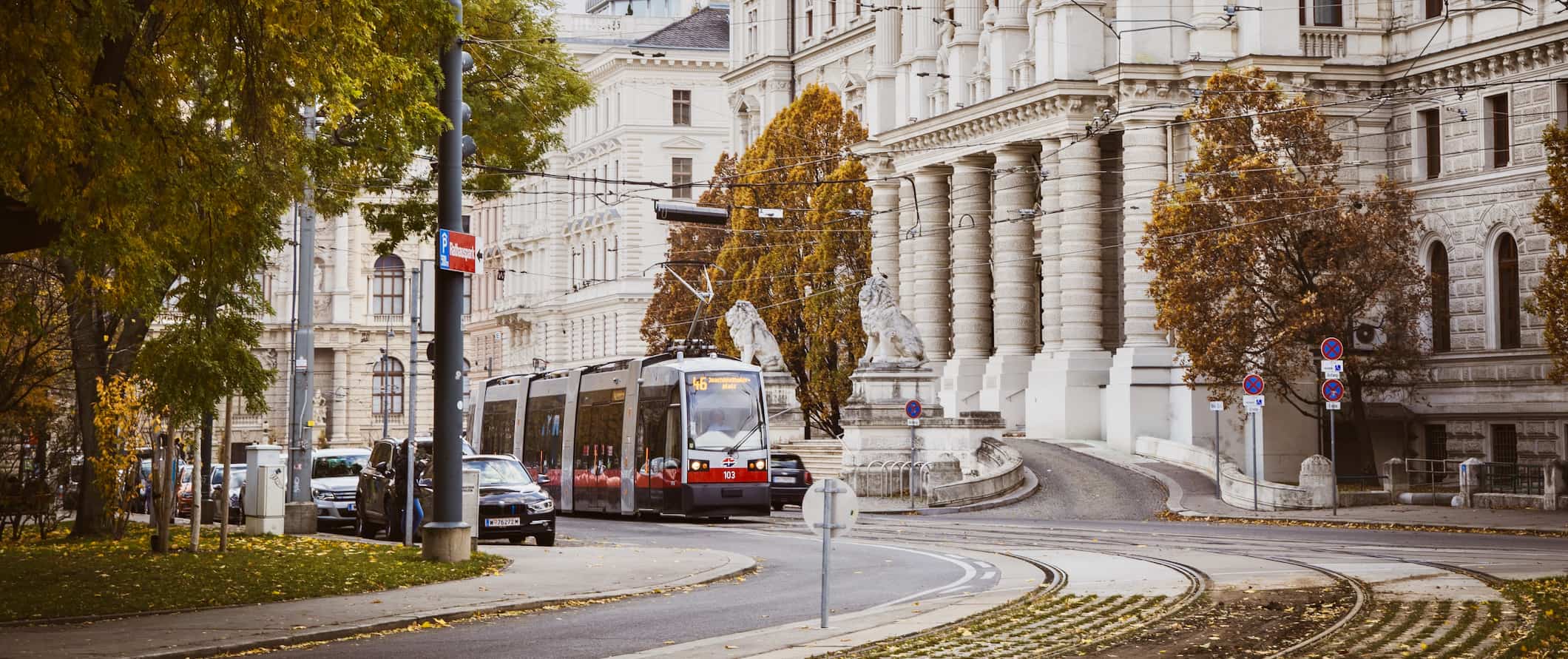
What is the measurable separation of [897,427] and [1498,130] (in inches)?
605

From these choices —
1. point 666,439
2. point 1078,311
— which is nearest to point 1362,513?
point 666,439

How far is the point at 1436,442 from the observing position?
49875 mm

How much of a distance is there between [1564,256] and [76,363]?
23907mm

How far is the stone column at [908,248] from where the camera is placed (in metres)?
66.2

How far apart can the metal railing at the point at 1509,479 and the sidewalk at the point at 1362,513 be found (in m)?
0.93

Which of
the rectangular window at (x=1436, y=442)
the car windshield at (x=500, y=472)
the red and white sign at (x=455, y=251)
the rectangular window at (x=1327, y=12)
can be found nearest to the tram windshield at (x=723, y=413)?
the car windshield at (x=500, y=472)

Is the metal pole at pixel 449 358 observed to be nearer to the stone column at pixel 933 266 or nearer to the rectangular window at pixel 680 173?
the stone column at pixel 933 266

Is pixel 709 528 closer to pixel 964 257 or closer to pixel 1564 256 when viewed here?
pixel 1564 256

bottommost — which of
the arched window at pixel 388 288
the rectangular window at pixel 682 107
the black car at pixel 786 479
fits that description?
the black car at pixel 786 479

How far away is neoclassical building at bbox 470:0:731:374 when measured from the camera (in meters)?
94.1

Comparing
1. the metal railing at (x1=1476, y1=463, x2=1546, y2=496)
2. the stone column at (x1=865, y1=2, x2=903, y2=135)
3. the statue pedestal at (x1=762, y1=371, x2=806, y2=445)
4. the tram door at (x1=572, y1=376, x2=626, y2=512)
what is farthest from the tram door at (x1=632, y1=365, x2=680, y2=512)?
the stone column at (x1=865, y1=2, x2=903, y2=135)

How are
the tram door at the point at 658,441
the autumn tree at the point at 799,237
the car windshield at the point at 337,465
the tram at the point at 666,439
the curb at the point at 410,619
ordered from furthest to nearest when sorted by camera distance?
the autumn tree at the point at 799,237 → the car windshield at the point at 337,465 → the tram door at the point at 658,441 → the tram at the point at 666,439 → the curb at the point at 410,619

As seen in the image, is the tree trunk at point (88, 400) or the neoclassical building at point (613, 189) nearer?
the tree trunk at point (88, 400)

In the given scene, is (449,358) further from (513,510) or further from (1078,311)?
(1078,311)
